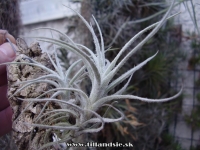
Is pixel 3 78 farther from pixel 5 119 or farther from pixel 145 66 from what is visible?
pixel 145 66

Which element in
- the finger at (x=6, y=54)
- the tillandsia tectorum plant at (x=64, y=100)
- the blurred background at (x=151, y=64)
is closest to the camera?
the tillandsia tectorum plant at (x=64, y=100)

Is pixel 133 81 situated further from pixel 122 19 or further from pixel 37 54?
pixel 37 54

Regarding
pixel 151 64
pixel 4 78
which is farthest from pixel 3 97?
pixel 151 64

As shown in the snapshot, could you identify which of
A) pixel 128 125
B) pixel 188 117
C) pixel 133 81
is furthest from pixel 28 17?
pixel 188 117

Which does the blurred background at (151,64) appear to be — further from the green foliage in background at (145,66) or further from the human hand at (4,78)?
the human hand at (4,78)

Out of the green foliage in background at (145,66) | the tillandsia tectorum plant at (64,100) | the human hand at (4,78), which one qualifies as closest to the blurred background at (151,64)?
the green foliage in background at (145,66)

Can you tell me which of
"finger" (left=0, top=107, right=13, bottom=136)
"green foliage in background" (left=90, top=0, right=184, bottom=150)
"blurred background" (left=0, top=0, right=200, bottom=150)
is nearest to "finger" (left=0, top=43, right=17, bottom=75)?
"finger" (left=0, top=107, right=13, bottom=136)
